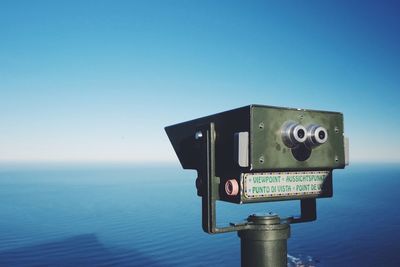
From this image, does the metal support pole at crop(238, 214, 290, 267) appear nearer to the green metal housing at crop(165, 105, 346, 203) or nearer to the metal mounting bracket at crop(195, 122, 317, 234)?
→ the metal mounting bracket at crop(195, 122, 317, 234)

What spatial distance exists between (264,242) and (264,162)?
758mm

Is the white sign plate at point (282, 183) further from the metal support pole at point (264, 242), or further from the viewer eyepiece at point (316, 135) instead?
the viewer eyepiece at point (316, 135)

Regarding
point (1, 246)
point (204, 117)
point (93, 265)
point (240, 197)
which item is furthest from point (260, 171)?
point (1, 246)

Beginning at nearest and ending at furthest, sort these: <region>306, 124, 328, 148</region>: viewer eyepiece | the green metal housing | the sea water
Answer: the green metal housing < <region>306, 124, 328, 148</region>: viewer eyepiece < the sea water

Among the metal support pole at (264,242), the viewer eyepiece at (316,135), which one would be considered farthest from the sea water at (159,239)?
the viewer eyepiece at (316,135)

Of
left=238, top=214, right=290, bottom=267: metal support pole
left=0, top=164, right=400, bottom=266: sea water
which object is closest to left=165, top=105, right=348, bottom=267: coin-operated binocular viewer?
left=238, top=214, right=290, bottom=267: metal support pole

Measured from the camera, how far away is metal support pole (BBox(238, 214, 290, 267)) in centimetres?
280

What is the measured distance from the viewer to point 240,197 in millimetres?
2799

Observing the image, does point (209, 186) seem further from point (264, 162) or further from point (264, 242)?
point (264, 242)

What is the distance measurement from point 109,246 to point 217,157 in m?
46.0

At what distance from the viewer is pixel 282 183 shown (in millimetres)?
3008

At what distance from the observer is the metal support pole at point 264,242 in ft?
9.18

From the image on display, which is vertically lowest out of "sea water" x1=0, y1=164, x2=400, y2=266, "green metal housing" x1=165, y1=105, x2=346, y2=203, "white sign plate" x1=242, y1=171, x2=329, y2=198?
"sea water" x1=0, y1=164, x2=400, y2=266

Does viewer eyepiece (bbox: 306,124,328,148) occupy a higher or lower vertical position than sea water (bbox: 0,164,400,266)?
higher
